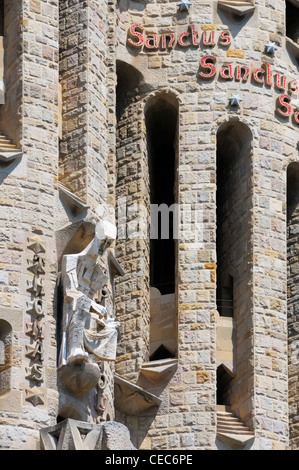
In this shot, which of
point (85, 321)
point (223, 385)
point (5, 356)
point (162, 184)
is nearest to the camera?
point (5, 356)

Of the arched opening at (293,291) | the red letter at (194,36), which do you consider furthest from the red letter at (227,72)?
the arched opening at (293,291)

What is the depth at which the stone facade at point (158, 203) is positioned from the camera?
55.1m

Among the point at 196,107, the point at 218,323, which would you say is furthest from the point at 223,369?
the point at 196,107

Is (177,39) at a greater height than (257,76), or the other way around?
(177,39)

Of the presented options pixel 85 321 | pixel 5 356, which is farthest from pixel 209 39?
pixel 5 356

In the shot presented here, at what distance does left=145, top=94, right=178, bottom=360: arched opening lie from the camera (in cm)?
5912

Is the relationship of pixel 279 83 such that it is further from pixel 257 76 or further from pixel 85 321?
pixel 85 321

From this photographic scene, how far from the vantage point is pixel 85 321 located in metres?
54.8

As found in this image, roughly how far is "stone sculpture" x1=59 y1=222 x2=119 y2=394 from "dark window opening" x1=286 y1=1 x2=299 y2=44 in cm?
857

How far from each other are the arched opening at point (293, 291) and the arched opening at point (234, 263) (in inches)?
44.7

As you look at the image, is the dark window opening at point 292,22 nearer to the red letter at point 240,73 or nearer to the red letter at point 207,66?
the red letter at point 240,73

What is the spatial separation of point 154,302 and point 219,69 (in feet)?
14.3

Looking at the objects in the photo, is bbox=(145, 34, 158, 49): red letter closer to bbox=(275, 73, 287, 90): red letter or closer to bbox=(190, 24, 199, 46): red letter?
bbox=(190, 24, 199, 46): red letter

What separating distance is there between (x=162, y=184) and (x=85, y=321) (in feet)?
22.2
